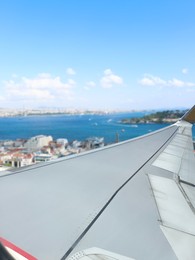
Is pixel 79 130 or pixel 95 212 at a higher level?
pixel 95 212

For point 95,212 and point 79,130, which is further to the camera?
point 79,130

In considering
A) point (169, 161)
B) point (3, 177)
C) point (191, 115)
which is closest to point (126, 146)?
point (169, 161)

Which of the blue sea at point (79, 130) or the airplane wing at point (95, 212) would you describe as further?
the blue sea at point (79, 130)

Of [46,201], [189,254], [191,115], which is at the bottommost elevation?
[189,254]

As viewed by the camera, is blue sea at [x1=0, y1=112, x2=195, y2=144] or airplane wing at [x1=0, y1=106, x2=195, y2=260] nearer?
airplane wing at [x1=0, y1=106, x2=195, y2=260]

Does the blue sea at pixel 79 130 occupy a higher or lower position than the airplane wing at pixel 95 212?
lower

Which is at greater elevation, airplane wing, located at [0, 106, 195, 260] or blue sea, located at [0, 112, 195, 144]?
airplane wing, located at [0, 106, 195, 260]

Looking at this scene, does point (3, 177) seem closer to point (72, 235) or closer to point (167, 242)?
point (72, 235)

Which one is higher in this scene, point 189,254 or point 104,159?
point 104,159
